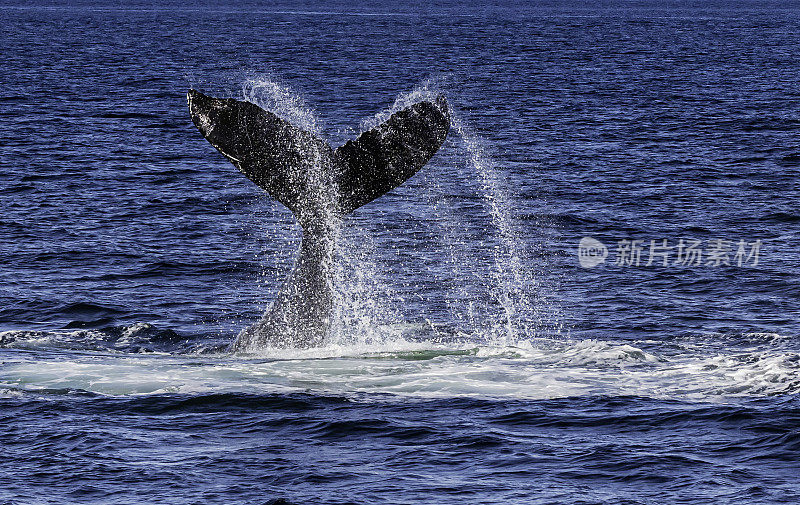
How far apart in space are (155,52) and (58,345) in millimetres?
63464

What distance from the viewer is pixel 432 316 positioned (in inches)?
733

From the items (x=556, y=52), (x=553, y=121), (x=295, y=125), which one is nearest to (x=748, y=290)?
(x=295, y=125)

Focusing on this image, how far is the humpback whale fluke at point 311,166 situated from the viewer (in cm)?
1353

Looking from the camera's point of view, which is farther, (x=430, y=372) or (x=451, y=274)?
(x=451, y=274)

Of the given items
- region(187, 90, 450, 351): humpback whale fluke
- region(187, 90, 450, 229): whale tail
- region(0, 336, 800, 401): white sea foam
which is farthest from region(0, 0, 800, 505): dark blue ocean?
region(187, 90, 450, 229): whale tail

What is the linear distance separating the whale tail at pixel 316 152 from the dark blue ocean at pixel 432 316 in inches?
34.1

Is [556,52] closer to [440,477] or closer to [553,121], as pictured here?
[553,121]

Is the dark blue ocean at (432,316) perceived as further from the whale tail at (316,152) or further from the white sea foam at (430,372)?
the whale tail at (316,152)

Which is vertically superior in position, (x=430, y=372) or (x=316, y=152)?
(x=316, y=152)

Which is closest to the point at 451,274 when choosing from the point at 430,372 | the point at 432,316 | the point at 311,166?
the point at 432,316

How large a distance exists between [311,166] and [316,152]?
158mm

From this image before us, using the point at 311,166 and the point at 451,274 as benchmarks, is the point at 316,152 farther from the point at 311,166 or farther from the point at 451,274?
the point at 451,274

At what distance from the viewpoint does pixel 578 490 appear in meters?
11.3

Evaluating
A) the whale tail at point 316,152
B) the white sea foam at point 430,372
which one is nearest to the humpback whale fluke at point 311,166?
the whale tail at point 316,152
